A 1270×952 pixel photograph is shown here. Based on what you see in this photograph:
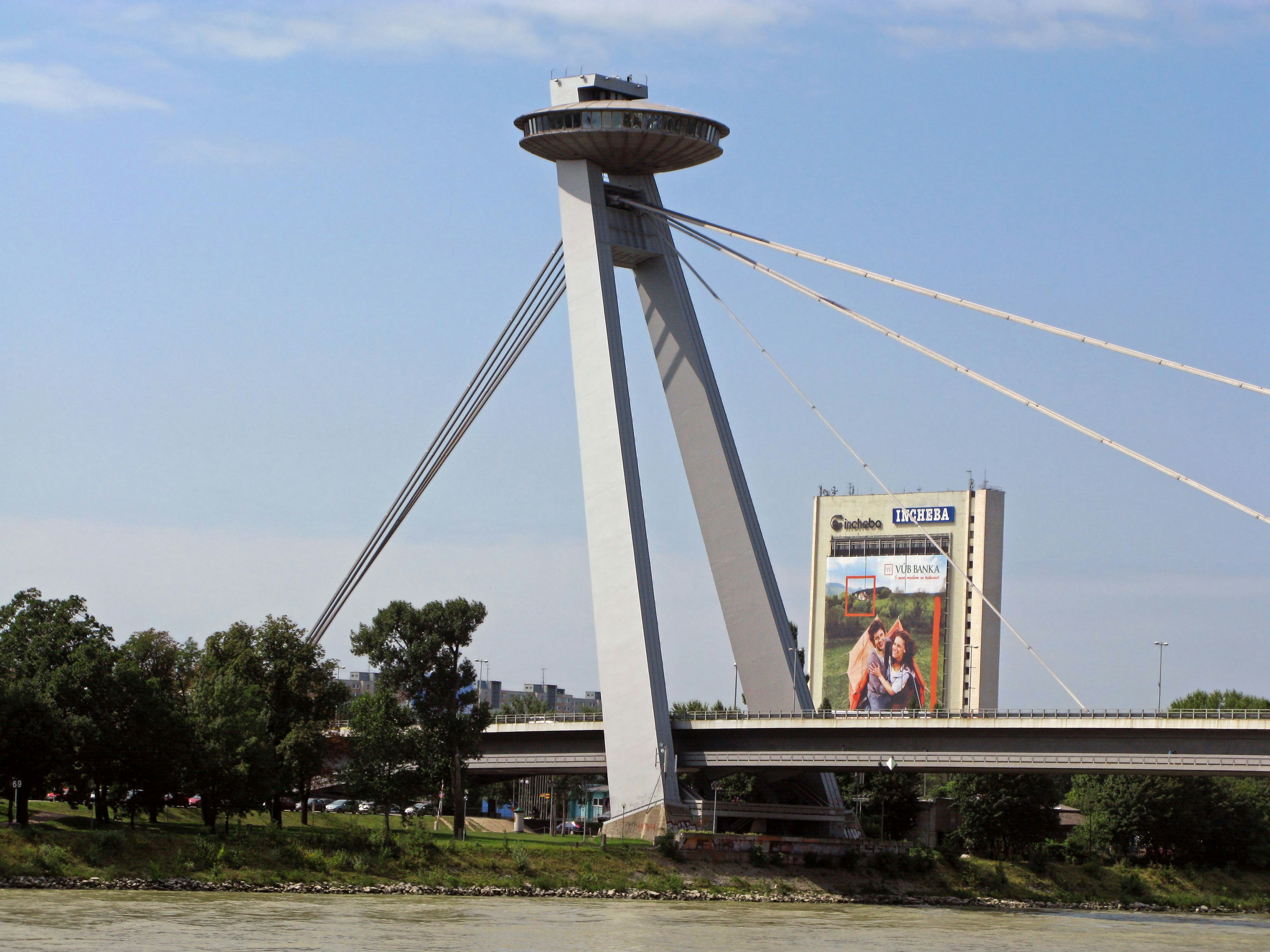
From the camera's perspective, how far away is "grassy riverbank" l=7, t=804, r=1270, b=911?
1715 inches

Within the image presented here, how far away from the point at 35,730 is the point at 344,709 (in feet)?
101

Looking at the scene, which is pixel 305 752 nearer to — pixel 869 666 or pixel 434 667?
pixel 434 667

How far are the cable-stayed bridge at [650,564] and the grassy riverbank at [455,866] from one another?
3.86m

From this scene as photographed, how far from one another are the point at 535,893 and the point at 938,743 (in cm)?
1479

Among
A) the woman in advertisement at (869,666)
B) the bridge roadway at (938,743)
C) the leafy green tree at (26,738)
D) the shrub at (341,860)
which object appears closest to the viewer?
the leafy green tree at (26,738)

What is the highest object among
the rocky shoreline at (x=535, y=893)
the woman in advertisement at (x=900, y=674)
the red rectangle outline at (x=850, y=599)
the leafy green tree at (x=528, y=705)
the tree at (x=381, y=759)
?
the red rectangle outline at (x=850, y=599)

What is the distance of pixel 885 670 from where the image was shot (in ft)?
441

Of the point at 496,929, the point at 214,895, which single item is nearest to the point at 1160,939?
the point at 496,929

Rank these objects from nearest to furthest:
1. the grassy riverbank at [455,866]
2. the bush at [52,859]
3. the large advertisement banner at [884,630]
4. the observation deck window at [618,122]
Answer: the bush at [52,859] → the grassy riverbank at [455,866] → the observation deck window at [618,122] → the large advertisement banner at [884,630]

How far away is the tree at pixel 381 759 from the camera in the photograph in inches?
2130

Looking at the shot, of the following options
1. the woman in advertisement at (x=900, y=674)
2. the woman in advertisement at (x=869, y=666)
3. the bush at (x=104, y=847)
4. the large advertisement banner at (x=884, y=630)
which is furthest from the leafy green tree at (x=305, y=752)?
the woman in advertisement at (x=869, y=666)

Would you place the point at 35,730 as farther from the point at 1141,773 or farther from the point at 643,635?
the point at 1141,773

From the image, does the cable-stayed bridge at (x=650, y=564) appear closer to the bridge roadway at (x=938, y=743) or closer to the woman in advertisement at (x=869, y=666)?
the bridge roadway at (x=938, y=743)

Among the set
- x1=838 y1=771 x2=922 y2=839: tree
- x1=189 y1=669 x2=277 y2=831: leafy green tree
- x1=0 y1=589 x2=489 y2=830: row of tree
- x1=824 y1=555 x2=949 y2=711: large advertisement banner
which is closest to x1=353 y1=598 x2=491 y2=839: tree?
x1=0 y1=589 x2=489 y2=830: row of tree
